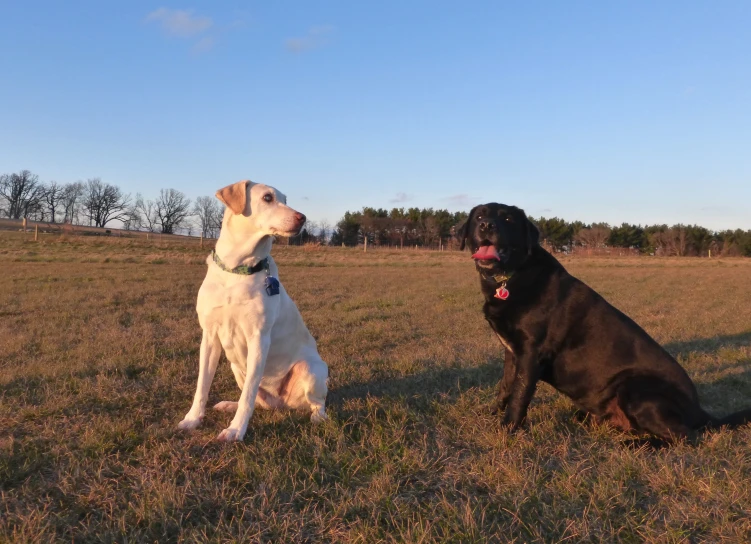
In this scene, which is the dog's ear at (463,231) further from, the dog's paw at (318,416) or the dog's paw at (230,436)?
the dog's paw at (230,436)

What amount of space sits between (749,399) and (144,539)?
16.1 feet

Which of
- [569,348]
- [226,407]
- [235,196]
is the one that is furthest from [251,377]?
[569,348]

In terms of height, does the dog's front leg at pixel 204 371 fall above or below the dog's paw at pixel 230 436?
above

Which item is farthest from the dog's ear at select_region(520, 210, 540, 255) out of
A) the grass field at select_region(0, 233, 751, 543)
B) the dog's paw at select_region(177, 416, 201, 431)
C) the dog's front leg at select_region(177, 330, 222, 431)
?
the dog's paw at select_region(177, 416, 201, 431)

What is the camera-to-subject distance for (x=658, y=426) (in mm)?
3287

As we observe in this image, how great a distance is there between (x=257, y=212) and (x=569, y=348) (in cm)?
241

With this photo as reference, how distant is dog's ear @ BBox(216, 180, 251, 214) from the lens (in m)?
3.45

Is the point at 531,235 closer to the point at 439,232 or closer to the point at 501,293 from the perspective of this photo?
the point at 501,293

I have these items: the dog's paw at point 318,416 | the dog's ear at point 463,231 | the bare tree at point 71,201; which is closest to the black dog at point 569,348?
the dog's ear at point 463,231

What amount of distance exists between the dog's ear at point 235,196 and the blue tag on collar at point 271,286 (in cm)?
50

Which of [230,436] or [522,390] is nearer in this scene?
[230,436]

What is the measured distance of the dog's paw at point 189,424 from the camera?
3.42 meters

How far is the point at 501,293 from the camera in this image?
369 cm

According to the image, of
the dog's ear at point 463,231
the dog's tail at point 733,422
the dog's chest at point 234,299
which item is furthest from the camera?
the dog's ear at point 463,231
